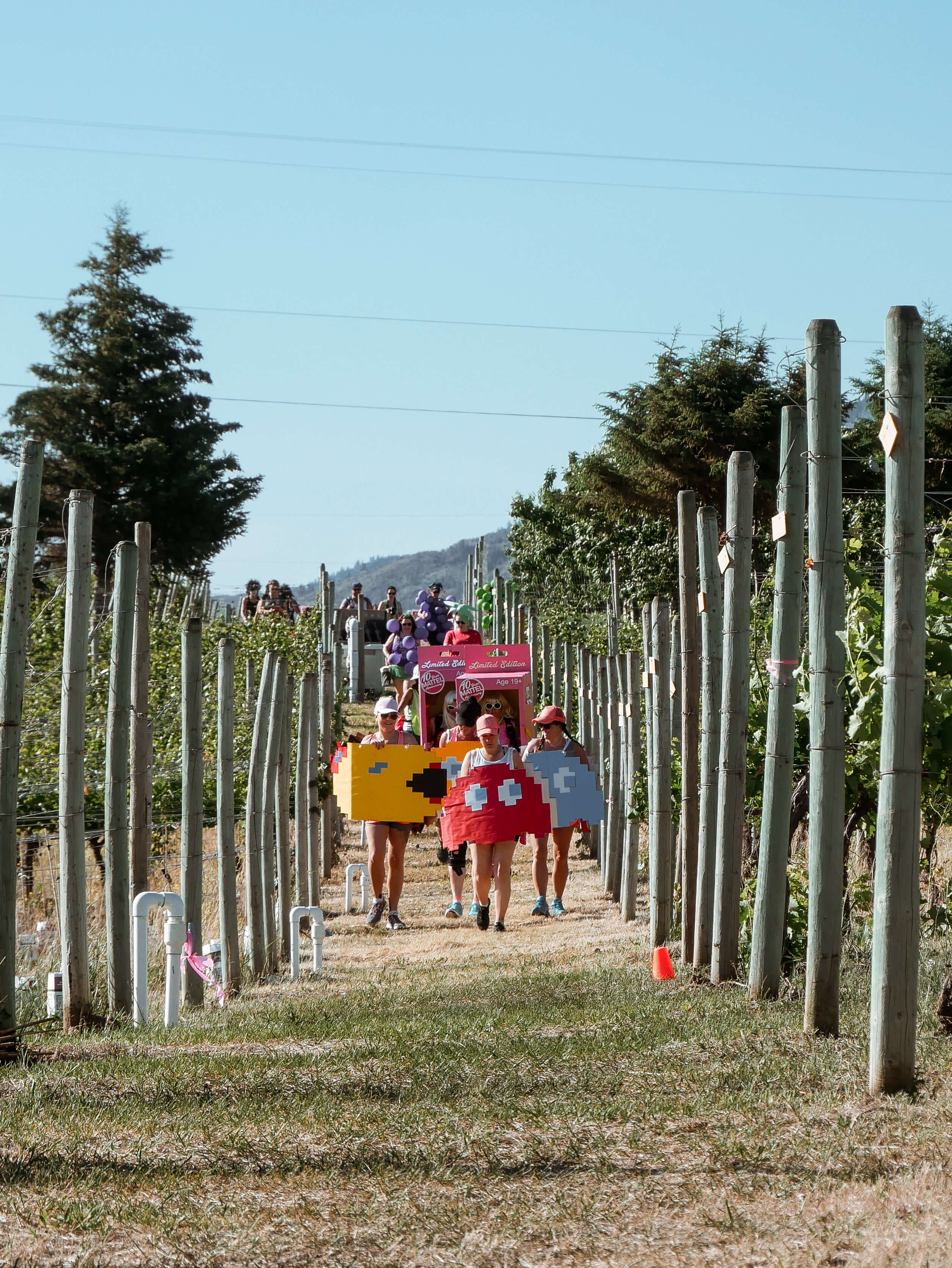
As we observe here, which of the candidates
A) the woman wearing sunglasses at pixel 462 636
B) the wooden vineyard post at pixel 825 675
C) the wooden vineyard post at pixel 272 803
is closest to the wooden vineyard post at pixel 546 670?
the woman wearing sunglasses at pixel 462 636

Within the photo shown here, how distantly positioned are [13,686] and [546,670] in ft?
57.6

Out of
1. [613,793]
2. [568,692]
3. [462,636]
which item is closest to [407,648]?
[568,692]

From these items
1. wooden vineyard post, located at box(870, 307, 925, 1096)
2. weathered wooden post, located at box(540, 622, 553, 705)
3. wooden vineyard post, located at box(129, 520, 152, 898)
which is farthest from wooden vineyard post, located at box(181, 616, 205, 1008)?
weathered wooden post, located at box(540, 622, 553, 705)

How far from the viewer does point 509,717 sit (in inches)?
609

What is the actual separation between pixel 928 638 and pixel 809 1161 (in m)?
3.09

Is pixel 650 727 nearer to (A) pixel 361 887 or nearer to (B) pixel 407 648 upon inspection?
(A) pixel 361 887

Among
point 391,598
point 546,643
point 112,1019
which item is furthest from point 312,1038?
point 391,598

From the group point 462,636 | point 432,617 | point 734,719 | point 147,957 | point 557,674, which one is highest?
point 432,617

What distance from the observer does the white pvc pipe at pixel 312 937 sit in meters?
10.2

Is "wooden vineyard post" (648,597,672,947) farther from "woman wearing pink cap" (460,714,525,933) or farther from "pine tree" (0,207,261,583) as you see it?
"pine tree" (0,207,261,583)

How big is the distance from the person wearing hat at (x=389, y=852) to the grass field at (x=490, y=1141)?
494 centimetres

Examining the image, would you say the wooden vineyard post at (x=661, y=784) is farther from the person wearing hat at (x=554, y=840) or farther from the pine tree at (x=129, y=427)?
the pine tree at (x=129, y=427)

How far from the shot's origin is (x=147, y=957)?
816cm

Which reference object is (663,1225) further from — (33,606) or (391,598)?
(391,598)
